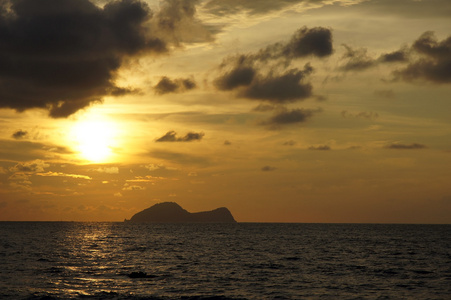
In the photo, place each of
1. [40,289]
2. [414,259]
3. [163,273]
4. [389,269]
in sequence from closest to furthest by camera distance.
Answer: [40,289] → [163,273] → [389,269] → [414,259]

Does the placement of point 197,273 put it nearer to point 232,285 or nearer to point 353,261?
point 232,285

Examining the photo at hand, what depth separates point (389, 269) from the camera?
→ 3127 inches

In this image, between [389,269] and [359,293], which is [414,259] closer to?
[389,269]

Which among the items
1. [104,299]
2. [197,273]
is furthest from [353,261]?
[104,299]

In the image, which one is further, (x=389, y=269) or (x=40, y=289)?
(x=389, y=269)

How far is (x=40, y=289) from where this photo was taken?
2223 inches

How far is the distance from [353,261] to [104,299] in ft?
184

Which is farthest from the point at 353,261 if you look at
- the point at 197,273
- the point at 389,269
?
the point at 197,273

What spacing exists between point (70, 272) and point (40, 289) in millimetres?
16045

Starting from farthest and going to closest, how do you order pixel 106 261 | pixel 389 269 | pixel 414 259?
pixel 414 259, pixel 106 261, pixel 389 269

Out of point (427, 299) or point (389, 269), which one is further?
point (389, 269)

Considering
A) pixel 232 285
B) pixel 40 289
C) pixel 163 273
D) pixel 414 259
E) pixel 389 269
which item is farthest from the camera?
pixel 414 259

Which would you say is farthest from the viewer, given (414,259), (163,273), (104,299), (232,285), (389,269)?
(414,259)

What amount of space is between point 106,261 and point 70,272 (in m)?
16.2
